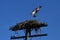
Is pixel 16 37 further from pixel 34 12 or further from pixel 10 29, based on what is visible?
pixel 34 12

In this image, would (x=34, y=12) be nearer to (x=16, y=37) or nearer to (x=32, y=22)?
(x=32, y=22)

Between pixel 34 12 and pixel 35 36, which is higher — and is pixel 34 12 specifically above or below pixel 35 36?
above

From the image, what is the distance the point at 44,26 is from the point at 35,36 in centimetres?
90

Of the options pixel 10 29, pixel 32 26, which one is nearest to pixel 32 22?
pixel 32 26

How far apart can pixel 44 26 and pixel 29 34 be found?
3.82 feet

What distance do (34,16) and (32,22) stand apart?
0.39m

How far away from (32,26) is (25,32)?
58 cm

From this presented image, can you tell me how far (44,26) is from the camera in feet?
62.4

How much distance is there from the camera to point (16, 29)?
19.5 meters

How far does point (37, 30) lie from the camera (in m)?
19.4

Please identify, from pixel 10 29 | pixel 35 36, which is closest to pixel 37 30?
pixel 35 36

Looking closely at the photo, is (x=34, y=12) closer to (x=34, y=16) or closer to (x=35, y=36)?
(x=34, y=16)

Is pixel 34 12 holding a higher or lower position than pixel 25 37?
higher

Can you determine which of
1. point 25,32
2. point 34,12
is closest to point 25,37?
point 25,32
